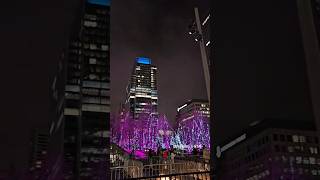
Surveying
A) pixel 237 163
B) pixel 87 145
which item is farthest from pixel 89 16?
pixel 237 163

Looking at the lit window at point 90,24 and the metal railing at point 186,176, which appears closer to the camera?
the metal railing at point 186,176

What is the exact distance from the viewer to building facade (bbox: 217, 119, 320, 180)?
341ft

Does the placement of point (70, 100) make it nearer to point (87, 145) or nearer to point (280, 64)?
point (87, 145)

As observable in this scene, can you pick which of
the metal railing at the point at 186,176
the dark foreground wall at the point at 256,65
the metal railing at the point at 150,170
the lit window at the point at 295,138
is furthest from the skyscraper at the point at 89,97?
the lit window at the point at 295,138

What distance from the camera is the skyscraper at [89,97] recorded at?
5153 inches

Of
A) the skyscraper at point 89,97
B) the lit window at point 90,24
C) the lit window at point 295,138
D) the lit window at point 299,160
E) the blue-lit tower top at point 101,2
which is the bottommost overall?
the lit window at point 299,160

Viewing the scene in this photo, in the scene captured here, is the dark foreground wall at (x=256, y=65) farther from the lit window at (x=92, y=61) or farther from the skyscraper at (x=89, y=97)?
the lit window at (x=92, y=61)

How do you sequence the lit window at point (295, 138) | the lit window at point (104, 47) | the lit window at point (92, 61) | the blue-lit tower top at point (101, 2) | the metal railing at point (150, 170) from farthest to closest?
the blue-lit tower top at point (101, 2), the lit window at point (104, 47), the lit window at point (92, 61), the metal railing at point (150, 170), the lit window at point (295, 138)

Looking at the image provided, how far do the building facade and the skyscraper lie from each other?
40366 millimetres

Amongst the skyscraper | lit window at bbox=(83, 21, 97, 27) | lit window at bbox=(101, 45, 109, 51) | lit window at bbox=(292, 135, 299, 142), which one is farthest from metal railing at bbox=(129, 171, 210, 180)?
lit window at bbox=(83, 21, 97, 27)

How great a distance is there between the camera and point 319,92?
709 inches

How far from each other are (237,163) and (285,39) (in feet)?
152

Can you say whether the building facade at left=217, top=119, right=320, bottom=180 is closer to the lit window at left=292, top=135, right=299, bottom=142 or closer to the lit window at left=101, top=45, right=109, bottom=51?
the lit window at left=292, top=135, right=299, bottom=142

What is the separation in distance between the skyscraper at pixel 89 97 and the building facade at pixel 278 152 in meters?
40.4
